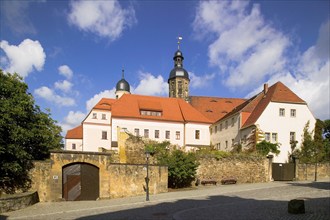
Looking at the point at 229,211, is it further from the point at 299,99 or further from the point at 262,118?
the point at 299,99

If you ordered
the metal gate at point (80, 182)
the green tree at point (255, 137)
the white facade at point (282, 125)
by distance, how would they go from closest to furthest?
1. the metal gate at point (80, 182)
2. the green tree at point (255, 137)
3. the white facade at point (282, 125)

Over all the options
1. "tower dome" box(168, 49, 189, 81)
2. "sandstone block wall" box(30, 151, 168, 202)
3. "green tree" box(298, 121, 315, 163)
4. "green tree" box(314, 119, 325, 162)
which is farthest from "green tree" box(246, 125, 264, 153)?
"tower dome" box(168, 49, 189, 81)

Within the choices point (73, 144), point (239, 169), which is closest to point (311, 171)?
point (239, 169)

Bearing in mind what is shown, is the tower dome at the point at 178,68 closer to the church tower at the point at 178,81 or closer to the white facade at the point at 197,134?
the church tower at the point at 178,81

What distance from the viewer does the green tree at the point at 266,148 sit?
110ft

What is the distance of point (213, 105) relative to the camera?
174 ft

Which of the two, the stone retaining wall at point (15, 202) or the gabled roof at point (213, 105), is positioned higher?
the gabled roof at point (213, 105)

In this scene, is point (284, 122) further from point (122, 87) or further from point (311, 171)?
point (122, 87)

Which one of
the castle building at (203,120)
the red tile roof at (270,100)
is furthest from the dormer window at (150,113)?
the red tile roof at (270,100)

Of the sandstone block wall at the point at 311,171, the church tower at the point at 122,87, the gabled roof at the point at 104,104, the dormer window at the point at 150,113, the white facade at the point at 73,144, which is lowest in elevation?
the sandstone block wall at the point at 311,171

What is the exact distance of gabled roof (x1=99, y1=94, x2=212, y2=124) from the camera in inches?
1695

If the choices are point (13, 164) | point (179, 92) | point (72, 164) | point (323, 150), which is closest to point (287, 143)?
point (323, 150)

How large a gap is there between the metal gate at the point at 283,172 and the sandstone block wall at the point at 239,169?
928 millimetres

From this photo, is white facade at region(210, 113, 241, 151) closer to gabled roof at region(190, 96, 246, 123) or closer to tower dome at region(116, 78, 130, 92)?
gabled roof at region(190, 96, 246, 123)
